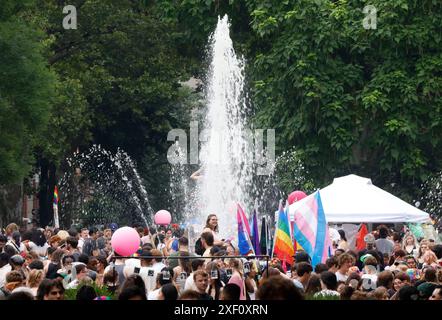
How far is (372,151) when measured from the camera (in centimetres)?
3903

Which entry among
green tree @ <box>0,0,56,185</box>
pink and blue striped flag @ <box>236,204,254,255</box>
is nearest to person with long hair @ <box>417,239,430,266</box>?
pink and blue striped flag @ <box>236,204,254,255</box>

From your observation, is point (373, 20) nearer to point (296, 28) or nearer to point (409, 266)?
point (296, 28)

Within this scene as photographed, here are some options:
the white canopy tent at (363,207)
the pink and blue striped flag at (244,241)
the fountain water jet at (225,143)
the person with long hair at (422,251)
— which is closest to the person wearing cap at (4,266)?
the pink and blue striped flag at (244,241)

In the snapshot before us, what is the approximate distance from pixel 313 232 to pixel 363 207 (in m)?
5.81

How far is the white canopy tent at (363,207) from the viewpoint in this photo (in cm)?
2412

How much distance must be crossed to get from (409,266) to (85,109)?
25613 mm

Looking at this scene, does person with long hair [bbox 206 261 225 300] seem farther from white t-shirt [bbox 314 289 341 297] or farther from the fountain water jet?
the fountain water jet

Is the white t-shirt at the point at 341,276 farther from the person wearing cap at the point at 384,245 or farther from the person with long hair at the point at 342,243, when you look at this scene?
the person wearing cap at the point at 384,245

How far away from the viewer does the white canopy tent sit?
2412cm

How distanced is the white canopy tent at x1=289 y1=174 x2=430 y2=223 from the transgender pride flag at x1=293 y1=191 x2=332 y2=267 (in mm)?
4658

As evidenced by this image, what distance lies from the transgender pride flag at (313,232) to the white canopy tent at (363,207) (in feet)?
15.3
